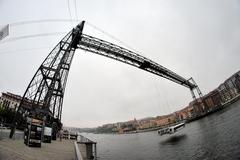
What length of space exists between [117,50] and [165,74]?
12.8 metres

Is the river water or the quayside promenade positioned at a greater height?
the quayside promenade

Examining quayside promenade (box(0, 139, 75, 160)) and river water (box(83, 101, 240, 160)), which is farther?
river water (box(83, 101, 240, 160))

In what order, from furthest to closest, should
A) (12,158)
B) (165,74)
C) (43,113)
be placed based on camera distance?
(165,74)
(43,113)
(12,158)

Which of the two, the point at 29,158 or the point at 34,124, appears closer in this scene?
the point at 29,158

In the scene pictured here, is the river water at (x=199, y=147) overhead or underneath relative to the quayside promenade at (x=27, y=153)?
underneath

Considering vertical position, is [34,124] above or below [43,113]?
below

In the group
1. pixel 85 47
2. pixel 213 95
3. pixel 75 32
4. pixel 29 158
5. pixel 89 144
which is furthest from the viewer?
pixel 213 95

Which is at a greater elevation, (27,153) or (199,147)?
(27,153)

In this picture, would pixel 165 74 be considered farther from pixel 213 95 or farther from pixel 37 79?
pixel 213 95

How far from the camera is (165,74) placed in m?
30.0

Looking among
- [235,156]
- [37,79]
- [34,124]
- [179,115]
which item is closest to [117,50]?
[37,79]

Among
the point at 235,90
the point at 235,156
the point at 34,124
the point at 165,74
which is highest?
the point at 235,90

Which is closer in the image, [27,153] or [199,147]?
[27,153]

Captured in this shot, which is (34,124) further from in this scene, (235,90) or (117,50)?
(235,90)
